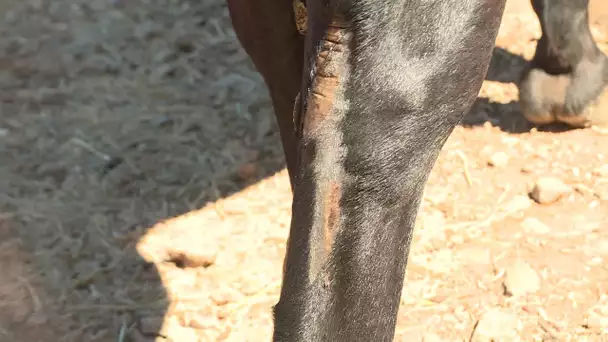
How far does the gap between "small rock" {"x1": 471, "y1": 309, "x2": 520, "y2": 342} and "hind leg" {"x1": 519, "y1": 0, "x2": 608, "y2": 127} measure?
2.30ft

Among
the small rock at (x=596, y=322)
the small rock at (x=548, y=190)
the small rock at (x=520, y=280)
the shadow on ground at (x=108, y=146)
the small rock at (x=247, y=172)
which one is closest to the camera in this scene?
the small rock at (x=596, y=322)

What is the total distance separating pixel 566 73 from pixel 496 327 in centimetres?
83

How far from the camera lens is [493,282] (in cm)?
170

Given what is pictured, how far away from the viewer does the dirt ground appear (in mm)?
1686

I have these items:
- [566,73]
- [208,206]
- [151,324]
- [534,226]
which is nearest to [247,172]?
[208,206]

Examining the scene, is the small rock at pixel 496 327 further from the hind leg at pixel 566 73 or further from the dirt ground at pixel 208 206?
the hind leg at pixel 566 73

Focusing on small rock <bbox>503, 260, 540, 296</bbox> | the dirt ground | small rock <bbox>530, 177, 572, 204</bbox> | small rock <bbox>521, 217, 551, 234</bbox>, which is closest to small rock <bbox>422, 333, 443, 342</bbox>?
the dirt ground

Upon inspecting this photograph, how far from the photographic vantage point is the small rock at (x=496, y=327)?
1.57 m

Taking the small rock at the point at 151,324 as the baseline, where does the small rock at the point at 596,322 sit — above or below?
below

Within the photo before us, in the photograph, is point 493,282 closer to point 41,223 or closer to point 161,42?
point 41,223

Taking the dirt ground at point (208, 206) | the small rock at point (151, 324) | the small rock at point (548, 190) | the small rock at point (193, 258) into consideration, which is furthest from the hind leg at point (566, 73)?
the small rock at point (151, 324)

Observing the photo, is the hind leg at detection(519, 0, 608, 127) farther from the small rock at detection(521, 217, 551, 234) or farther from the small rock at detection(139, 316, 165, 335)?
the small rock at detection(139, 316, 165, 335)

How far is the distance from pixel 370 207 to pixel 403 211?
0.06 meters

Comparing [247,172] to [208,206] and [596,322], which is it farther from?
[596,322]
